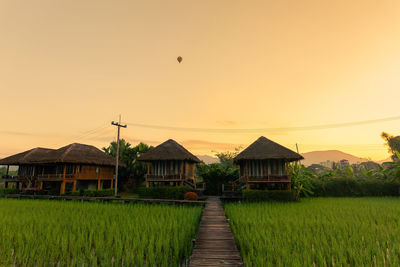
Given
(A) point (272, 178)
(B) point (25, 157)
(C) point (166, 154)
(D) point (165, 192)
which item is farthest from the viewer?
(B) point (25, 157)

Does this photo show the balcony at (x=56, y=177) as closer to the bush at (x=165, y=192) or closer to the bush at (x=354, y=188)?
the bush at (x=165, y=192)

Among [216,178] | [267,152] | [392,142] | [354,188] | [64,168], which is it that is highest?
[392,142]

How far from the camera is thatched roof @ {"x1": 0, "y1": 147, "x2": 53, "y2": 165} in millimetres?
26439

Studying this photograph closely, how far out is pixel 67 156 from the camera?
24031 millimetres

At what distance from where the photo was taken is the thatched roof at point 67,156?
24.3 metres

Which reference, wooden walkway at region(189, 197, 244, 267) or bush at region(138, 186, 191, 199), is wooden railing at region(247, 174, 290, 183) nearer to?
bush at region(138, 186, 191, 199)

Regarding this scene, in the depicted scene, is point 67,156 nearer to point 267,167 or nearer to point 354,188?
point 267,167

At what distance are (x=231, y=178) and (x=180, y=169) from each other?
7.05 m

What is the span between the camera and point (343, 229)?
8.30 m

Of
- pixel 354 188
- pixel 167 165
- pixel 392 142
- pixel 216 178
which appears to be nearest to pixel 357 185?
pixel 354 188

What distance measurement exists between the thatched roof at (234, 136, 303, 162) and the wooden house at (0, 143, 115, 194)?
18264 mm

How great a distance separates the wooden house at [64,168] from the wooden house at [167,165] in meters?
7.77

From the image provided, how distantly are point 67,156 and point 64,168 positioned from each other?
1.58 m

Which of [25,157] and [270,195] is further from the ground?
[25,157]
